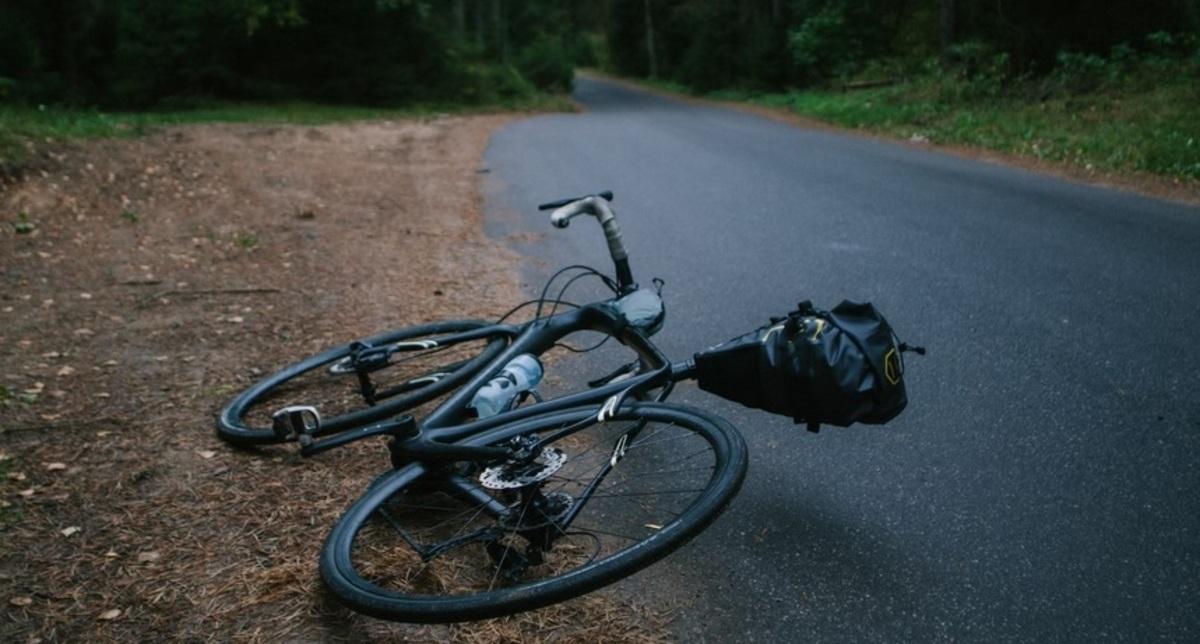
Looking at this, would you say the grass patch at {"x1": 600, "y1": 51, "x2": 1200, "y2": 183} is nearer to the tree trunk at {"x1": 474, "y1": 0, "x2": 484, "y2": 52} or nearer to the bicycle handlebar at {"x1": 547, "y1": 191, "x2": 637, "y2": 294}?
the bicycle handlebar at {"x1": 547, "y1": 191, "x2": 637, "y2": 294}

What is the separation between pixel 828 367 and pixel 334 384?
2839mm

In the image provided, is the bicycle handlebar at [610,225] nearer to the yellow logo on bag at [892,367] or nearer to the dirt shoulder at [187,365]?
the yellow logo on bag at [892,367]

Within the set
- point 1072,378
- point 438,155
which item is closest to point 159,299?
point 1072,378

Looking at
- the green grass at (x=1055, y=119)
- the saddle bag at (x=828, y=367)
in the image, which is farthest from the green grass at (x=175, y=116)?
the green grass at (x=1055, y=119)

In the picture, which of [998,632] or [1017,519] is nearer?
[998,632]

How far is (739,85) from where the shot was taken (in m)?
31.5

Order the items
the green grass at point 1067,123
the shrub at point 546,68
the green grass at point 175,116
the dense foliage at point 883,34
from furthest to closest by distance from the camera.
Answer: the shrub at point 546,68 < the dense foliage at point 883,34 < the green grass at point 1067,123 < the green grass at point 175,116

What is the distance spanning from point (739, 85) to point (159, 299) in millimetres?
28452

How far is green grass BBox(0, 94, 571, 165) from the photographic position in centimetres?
1045

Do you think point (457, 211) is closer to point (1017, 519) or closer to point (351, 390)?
point (351, 390)

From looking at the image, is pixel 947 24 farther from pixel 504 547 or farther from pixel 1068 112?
pixel 504 547

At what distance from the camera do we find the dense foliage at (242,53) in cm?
1700

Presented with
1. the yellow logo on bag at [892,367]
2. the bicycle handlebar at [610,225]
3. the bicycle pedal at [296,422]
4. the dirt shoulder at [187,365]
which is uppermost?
the bicycle handlebar at [610,225]

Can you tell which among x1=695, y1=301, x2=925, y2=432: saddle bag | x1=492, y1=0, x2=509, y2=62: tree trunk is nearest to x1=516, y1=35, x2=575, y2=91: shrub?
x1=492, y1=0, x2=509, y2=62: tree trunk
